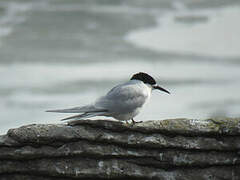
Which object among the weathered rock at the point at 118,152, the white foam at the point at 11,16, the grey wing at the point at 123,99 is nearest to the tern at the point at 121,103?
the grey wing at the point at 123,99

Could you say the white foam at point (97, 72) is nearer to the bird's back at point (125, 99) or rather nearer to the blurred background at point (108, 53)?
the blurred background at point (108, 53)

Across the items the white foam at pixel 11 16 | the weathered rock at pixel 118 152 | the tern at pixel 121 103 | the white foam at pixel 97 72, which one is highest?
the white foam at pixel 11 16

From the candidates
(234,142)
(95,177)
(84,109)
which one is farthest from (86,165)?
(234,142)

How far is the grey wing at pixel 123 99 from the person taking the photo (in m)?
8.36

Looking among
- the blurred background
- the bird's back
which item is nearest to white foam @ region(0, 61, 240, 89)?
the blurred background

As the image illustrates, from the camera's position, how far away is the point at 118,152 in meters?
7.43

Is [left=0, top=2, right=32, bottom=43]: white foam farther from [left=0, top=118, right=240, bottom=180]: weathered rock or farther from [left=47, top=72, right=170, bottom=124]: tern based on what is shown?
[left=0, top=118, right=240, bottom=180]: weathered rock

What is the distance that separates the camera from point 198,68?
35.5m

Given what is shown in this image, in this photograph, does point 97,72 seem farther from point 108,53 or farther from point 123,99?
point 123,99

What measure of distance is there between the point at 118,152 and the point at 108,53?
30288 millimetres

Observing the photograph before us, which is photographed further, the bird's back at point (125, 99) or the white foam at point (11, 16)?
the white foam at point (11, 16)

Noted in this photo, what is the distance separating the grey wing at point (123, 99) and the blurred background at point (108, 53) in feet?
51.1

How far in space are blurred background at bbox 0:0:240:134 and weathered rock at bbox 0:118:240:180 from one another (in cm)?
1647

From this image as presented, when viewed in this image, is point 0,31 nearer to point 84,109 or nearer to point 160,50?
point 160,50
